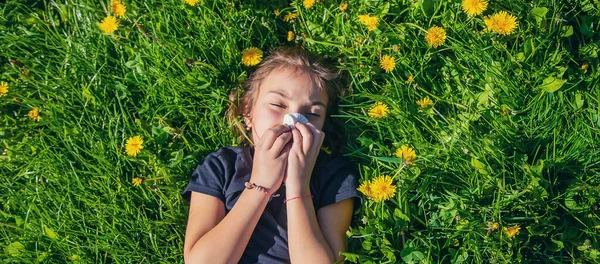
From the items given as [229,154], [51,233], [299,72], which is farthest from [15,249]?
[299,72]

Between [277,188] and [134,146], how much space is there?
686 mm

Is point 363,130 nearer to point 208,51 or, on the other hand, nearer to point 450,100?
point 450,100

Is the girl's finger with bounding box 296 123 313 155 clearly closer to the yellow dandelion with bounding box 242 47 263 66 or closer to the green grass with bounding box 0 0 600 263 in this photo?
the green grass with bounding box 0 0 600 263

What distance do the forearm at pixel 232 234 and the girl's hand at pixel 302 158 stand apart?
13 centimetres

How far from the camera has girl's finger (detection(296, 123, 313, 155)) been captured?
116 inches

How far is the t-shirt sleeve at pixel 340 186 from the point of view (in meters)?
2.98

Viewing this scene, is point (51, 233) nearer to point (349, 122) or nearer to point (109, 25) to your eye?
point (109, 25)

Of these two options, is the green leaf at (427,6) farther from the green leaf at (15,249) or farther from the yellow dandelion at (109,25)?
the green leaf at (15,249)

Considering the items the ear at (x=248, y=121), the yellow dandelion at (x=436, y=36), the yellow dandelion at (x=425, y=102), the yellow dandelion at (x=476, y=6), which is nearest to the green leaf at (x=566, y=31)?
Answer: the yellow dandelion at (x=476, y=6)

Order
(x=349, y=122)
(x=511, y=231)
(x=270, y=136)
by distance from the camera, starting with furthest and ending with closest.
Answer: (x=349, y=122), (x=270, y=136), (x=511, y=231)

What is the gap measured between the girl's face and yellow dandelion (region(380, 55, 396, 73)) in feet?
0.94

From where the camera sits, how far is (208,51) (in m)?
3.34

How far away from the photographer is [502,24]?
118 inches

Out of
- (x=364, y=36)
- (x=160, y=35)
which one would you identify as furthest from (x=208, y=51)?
(x=364, y=36)
